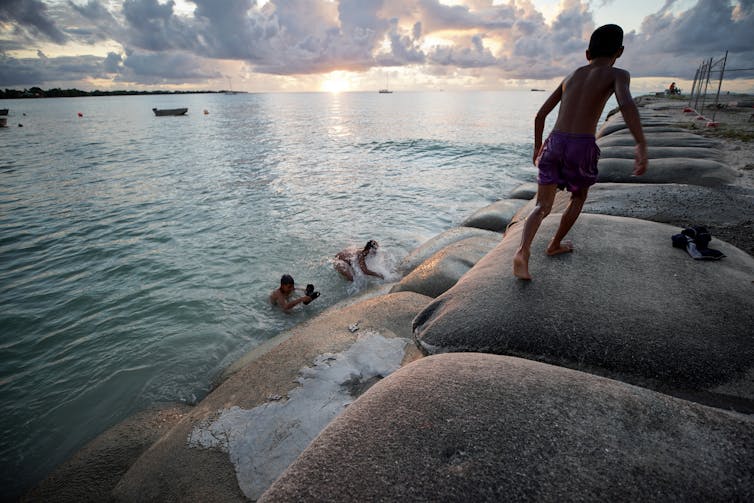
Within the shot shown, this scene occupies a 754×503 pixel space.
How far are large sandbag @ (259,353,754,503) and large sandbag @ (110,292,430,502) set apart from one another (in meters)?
1.30

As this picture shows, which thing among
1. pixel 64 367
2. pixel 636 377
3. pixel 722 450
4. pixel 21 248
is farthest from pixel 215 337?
pixel 21 248

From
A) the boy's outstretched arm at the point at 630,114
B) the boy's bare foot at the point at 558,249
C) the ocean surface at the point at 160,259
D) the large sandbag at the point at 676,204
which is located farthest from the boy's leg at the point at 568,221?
the ocean surface at the point at 160,259

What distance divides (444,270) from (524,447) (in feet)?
13.3

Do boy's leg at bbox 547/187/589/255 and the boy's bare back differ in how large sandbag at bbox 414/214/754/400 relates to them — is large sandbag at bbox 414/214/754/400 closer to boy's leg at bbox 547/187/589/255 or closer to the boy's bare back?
boy's leg at bbox 547/187/589/255

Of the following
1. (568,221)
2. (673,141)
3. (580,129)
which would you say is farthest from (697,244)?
(673,141)

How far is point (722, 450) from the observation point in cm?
149

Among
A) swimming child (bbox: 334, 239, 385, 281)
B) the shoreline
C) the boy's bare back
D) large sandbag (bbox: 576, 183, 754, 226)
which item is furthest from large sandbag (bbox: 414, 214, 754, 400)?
swimming child (bbox: 334, 239, 385, 281)

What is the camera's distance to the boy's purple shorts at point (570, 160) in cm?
307

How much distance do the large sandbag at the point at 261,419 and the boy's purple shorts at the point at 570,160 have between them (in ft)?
7.32

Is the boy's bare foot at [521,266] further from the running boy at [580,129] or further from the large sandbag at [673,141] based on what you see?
the large sandbag at [673,141]

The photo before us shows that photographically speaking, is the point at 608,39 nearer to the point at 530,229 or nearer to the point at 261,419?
the point at 530,229

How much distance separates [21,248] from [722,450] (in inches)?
511

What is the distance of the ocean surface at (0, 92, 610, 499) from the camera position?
4.59 m

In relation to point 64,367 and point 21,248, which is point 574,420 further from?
point 21,248
